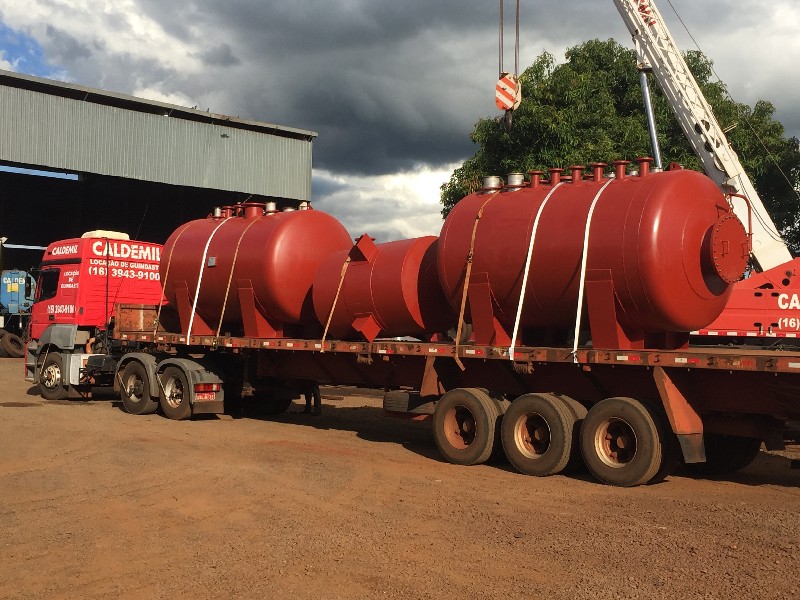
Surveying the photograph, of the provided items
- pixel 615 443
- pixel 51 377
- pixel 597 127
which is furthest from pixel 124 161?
pixel 615 443

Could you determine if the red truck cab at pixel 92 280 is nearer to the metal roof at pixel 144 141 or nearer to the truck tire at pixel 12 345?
the metal roof at pixel 144 141

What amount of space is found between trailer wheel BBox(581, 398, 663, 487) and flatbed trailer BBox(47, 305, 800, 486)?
12mm

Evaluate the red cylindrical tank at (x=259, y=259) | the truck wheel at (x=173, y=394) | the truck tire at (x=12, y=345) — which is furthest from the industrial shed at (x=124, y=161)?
the truck wheel at (x=173, y=394)

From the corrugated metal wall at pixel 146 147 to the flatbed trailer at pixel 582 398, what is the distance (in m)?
20.6

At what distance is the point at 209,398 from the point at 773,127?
78.0 ft

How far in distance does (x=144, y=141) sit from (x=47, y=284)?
15.4m

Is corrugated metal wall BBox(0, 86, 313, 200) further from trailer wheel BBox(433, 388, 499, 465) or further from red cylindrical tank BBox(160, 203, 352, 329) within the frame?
trailer wheel BBox(433, 388, 499, 465)

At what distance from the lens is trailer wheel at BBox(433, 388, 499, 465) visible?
11.0 m

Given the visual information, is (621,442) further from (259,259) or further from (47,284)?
(47,284)

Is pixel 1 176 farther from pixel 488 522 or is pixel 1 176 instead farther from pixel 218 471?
pixel 488 522

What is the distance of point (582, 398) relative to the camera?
1089 centimetres

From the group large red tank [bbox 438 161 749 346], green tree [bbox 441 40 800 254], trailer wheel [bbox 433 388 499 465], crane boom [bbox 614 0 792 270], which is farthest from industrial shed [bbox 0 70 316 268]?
trailer wheel [bbox 433 388 499 465]

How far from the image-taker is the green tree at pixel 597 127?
23922mm

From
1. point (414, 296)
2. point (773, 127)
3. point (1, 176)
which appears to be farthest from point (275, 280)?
point (1, 176)
